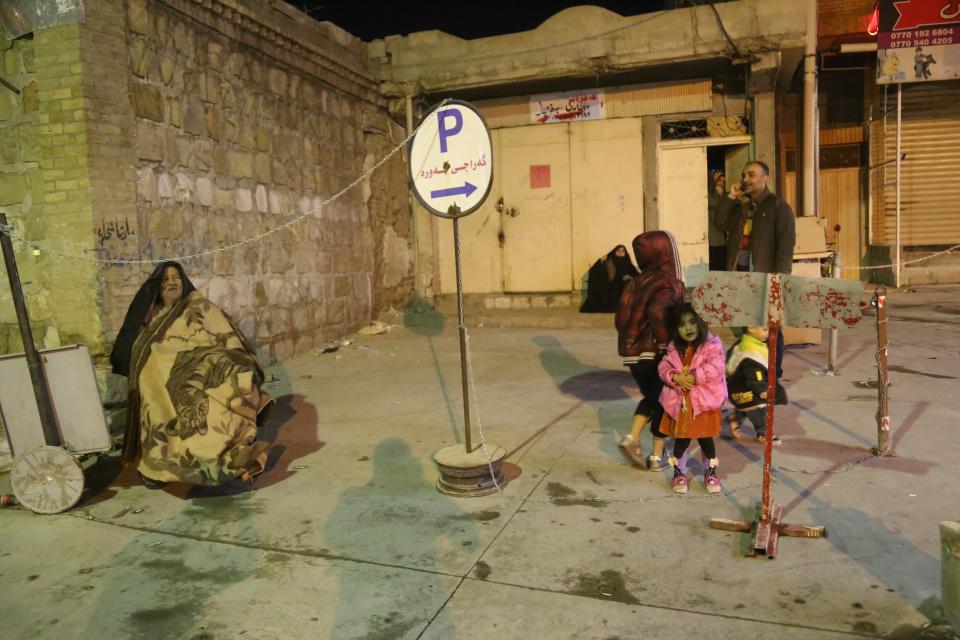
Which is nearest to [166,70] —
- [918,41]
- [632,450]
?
[632,450]

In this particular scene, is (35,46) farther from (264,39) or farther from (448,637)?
(448,637)

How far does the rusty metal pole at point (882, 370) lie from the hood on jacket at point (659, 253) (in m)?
1.17

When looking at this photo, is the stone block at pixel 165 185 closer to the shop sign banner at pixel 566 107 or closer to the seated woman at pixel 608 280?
the seated woman at pixel 608 280

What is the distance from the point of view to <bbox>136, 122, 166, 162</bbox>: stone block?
6863mm

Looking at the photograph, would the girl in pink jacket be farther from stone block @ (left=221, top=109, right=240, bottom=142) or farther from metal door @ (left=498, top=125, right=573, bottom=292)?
metal door @ (left=498, top=125, right=573, bottom=292)

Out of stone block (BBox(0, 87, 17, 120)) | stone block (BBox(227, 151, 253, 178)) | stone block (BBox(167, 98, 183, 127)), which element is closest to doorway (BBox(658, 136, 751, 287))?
stone block (BBox(227, 151, 253, 178))

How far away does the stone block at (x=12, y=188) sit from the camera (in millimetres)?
6520

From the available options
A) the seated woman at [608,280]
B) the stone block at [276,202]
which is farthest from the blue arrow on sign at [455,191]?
the seated woman at [608,280]

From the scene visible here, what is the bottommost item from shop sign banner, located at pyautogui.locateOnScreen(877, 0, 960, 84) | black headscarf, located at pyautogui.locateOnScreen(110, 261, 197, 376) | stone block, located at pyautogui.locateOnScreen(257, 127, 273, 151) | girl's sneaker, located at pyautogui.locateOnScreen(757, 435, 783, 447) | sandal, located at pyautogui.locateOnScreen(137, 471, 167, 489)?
girl's sneaker, located at pyautogui.locateOnScreen(757, 435, 783, 447)

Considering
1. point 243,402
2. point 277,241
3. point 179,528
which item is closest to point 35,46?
point 277,241

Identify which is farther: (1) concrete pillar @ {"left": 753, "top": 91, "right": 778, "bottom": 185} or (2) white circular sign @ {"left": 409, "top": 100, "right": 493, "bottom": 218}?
(1) concrete pillar @ {"left": 753, "top": 91, "right": 778, "bottom": 185}

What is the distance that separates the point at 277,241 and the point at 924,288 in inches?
414

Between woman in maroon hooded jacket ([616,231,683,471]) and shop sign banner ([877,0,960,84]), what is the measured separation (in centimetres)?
982

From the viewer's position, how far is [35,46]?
249 inches
